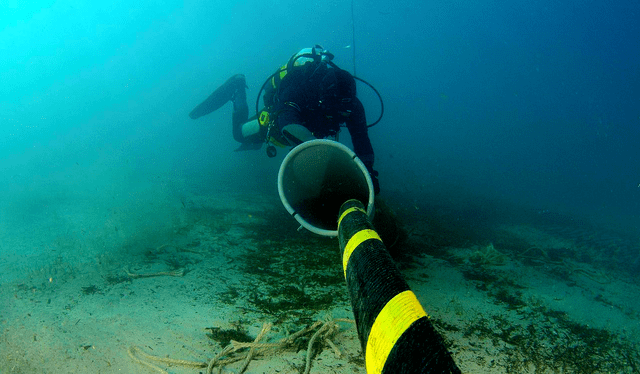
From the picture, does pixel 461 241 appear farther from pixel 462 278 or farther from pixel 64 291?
pixel 64 291

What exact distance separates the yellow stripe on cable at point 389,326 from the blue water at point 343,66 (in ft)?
16.2

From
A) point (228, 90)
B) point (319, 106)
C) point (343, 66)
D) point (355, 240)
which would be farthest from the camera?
point (343, 66)

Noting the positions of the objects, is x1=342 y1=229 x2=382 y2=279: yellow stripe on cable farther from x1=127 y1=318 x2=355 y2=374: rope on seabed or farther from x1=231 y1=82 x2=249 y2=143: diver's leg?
x1=231 y1=82 x2=249 y2=143: diver's leg

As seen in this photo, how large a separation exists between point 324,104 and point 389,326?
3.80 metres

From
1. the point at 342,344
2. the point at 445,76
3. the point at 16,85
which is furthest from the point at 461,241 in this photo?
the point at 445,76

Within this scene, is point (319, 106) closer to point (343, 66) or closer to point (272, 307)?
point (272, 307)

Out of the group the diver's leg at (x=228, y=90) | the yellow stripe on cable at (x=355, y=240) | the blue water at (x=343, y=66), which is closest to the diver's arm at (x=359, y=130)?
the yellow stripe on cable at (x=355, y=240)

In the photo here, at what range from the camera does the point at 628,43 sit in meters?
55.0

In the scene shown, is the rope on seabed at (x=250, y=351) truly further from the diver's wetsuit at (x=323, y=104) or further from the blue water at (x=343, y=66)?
the blue water at (x=343, y=66)

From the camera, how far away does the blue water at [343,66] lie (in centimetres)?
1419

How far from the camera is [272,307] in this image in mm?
2627

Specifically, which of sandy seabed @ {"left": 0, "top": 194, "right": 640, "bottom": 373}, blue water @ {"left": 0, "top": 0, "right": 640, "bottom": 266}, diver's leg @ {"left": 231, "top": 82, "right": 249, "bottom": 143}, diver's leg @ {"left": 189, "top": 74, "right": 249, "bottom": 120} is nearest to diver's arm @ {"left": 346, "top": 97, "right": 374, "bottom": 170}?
sandy seabed @ {"left": 0, "top": 194, "right": 640, "bottom": 373}

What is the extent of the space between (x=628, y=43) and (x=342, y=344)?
279 feet

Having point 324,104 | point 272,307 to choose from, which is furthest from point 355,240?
point 324,104
